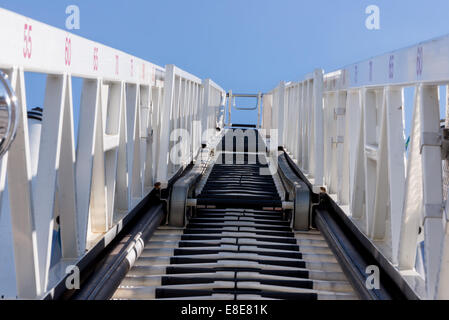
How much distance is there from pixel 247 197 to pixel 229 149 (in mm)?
5766

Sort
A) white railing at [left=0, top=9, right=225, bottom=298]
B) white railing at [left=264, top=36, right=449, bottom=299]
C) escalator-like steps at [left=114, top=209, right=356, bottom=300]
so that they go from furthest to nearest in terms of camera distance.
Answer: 1. escalator-like steps at [left=114, top=209, right=356, bottom=300]
2. white railing at [left=264, top=36, right=449, bottom=299]
3. white railing at [left=0, top=9, right=225, bottom=298]

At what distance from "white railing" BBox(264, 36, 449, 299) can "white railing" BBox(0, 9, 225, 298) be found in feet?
5.88

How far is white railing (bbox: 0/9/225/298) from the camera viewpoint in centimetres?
259

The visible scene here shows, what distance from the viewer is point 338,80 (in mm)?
5727

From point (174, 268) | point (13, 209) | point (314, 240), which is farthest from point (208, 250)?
point (13, 209)

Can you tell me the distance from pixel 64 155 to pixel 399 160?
2.00 metres

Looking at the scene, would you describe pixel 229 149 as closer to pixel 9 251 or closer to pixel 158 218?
pixel 158 218

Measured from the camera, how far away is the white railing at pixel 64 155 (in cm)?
259
